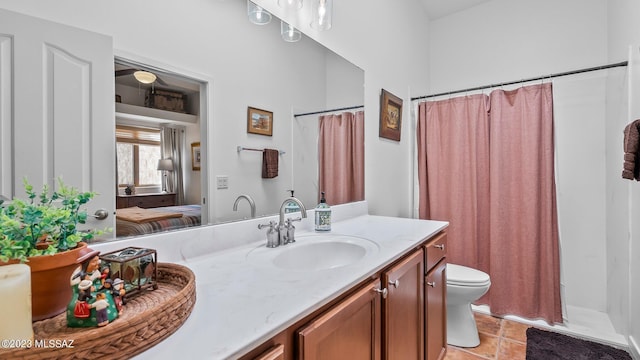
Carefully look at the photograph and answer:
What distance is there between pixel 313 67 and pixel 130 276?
139cm

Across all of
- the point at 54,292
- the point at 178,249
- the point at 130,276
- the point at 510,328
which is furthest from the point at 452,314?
the point at 54,292

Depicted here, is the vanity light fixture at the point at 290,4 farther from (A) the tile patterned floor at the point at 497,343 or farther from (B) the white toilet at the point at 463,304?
(A) the tile patterned floor at the point at 497,343

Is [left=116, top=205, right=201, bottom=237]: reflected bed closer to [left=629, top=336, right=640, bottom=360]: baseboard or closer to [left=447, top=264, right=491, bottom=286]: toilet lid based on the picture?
[left=447, top=264, right=491, bottom=286]: toilet lid

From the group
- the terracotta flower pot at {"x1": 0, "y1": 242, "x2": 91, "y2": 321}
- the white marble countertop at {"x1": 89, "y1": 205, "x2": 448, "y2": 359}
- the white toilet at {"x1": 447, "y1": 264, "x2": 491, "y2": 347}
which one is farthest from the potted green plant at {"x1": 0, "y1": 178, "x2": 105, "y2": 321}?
the white toilet at {"x1": 447, "y1": 264, "x2": 491, "y2": 347}

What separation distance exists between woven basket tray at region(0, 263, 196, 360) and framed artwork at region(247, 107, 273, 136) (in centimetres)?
82

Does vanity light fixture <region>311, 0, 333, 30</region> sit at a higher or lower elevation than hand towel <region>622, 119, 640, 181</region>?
higher

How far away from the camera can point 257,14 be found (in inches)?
53.4

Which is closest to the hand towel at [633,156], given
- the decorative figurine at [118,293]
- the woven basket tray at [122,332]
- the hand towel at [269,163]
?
the hand towel at [269,163]

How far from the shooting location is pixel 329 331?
2.48 feet

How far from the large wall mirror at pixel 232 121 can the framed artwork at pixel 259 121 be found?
0.04 feet

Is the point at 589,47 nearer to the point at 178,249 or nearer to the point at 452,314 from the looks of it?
the point at 452,314

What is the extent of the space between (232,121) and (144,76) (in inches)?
14.4

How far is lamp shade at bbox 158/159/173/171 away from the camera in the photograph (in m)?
1.04

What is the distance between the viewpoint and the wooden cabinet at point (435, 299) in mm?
1444
